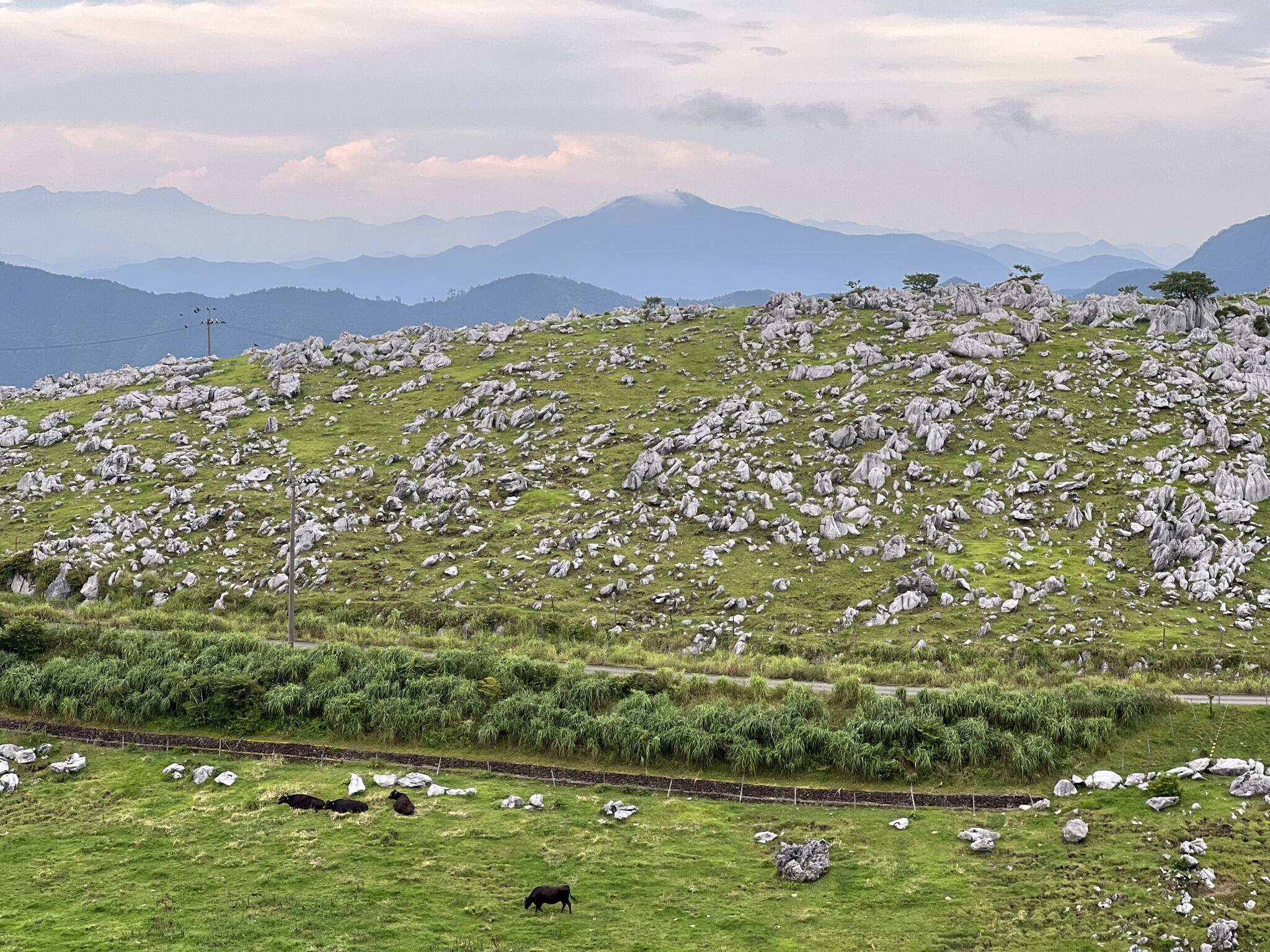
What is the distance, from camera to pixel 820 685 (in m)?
62.3

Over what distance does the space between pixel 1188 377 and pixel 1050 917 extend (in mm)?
85181

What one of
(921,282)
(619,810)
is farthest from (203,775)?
(921,282)

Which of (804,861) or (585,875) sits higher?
(804,861)

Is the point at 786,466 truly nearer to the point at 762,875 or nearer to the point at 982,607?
the point at 982,607

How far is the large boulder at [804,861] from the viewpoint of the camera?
40.4 metres

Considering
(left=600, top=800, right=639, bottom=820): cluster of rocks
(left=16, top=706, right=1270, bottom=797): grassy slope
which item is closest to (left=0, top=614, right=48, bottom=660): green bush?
(left=16, top=706, right=1270, bottom=797): grassy slope

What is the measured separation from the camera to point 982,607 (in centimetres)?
7238

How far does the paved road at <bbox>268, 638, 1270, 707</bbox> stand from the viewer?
5553 cm

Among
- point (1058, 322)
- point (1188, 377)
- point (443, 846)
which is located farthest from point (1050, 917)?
point (1058, 322)

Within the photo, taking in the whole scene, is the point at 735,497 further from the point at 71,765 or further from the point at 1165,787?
the point at 71,765

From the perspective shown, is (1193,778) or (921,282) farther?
(921,282)

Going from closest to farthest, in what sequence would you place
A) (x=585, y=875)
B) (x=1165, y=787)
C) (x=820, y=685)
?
(x=585, y=875)
(x=1165, y=787)
(x=820, y=685)

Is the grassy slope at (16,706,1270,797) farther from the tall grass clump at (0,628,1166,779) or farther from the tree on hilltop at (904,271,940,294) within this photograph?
the tree on hilltop at (904,271,940,294)

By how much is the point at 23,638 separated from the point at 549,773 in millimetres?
42269
